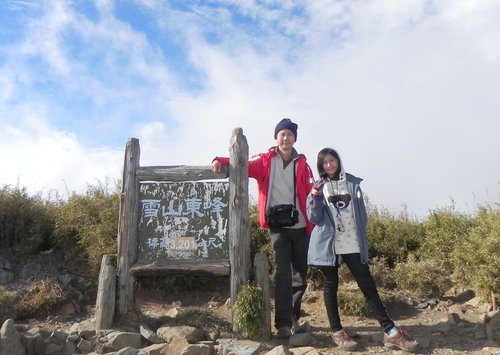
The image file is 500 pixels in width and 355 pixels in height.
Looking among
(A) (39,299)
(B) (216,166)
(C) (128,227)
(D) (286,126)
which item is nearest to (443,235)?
(D) (286,126)

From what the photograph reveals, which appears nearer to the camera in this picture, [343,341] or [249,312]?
[343,341]

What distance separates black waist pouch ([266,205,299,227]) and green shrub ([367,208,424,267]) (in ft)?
12.4

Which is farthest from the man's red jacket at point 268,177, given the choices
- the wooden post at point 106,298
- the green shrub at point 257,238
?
the green shrub at point 257,238

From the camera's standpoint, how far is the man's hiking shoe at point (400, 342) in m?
5.72

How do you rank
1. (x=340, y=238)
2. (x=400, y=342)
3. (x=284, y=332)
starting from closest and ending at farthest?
(x=400, y=342) → (x=340, y=238) → (x=284, y=332)

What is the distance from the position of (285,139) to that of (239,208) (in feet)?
3.56

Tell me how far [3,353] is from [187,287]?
380 centimetres

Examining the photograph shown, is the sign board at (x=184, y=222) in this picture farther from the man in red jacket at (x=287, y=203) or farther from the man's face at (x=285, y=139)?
the man's face at (x=285, y=139)

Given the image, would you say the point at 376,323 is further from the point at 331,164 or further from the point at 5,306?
the point at 5,306

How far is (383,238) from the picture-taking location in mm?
9758

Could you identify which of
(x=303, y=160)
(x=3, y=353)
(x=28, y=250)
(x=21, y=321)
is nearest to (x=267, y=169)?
(x=303, y=160)

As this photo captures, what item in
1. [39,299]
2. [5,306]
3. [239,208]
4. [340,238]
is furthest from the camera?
[39,299]

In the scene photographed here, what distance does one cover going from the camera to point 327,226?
5914 millimetres

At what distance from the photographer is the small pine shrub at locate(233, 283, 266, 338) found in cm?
618
